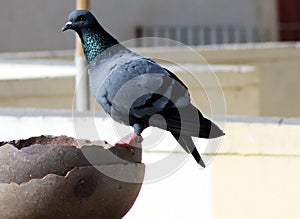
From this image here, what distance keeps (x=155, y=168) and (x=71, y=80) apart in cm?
398

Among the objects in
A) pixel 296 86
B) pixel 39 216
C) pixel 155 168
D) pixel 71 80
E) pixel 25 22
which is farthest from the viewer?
pixel 25 22

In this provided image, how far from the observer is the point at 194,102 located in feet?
32.5

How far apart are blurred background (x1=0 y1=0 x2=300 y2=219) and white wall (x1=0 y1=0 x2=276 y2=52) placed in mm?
18

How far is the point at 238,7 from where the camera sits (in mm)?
22828

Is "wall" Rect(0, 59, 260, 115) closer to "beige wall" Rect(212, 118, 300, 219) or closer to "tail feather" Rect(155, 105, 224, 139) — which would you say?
"beige wall" Rect(212, 118, 300, 219)

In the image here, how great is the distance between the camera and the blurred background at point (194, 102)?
5.95 metres

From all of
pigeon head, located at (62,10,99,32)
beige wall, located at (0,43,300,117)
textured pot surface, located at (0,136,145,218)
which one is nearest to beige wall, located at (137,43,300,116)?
beige wall, located at (0,43,300,117)

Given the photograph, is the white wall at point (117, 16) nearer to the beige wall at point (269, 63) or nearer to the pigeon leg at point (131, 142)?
the beige wall at point (269, 63)

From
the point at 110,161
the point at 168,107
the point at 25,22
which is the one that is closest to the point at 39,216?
the point at 110,161

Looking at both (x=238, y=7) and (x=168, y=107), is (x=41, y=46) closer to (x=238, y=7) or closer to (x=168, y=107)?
(x=238, y=7)

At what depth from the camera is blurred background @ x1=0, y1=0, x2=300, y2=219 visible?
5953mm

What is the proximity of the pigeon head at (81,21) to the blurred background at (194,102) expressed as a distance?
2.89 feet

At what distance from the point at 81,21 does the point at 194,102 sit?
5172mm

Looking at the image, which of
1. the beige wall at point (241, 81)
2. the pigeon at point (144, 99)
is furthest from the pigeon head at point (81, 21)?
the beige wall at point (241, 81)
